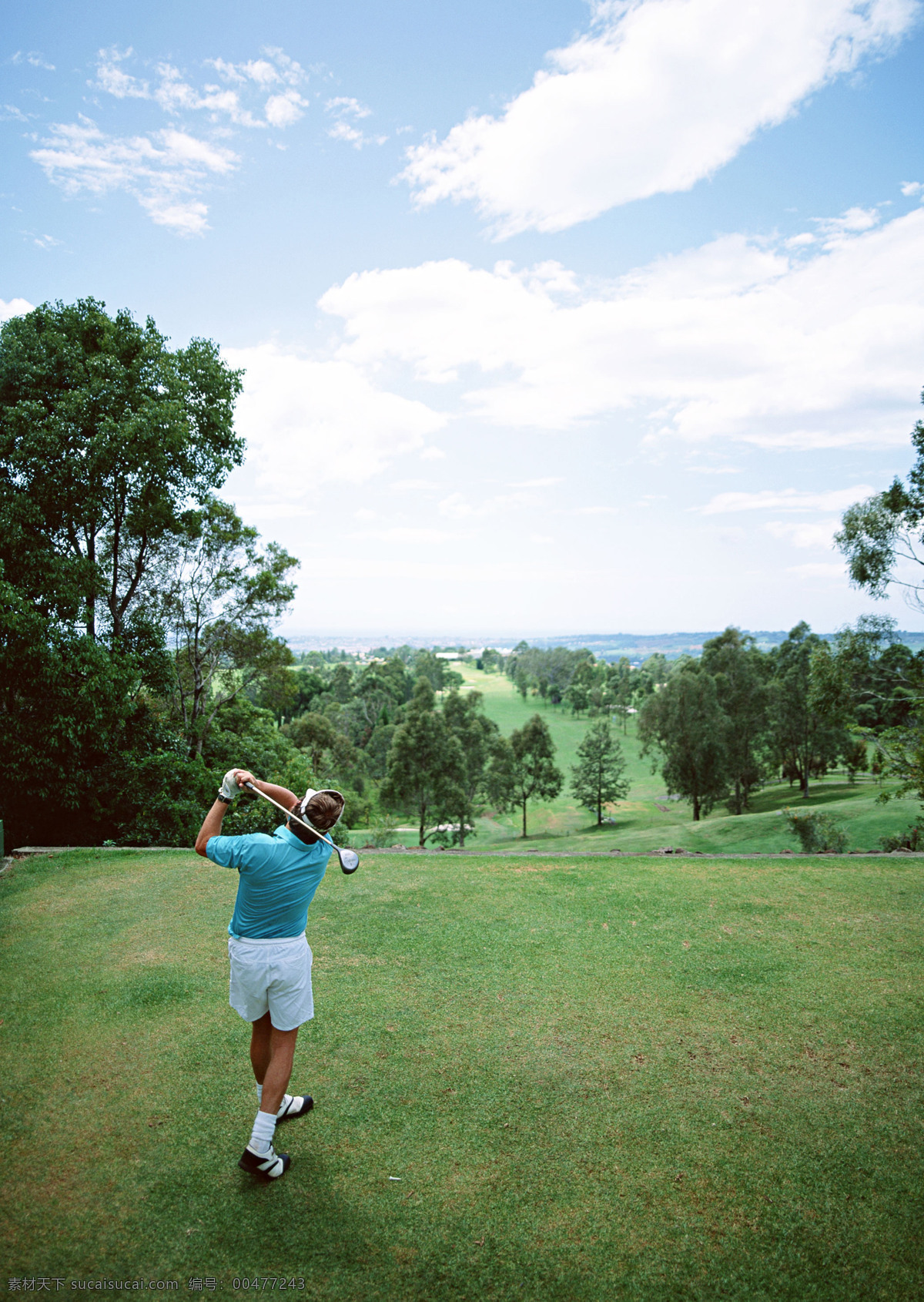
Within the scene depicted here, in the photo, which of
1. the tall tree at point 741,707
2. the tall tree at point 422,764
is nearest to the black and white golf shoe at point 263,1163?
the tall tree at point 422,764

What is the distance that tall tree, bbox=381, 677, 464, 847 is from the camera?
93.8 feet

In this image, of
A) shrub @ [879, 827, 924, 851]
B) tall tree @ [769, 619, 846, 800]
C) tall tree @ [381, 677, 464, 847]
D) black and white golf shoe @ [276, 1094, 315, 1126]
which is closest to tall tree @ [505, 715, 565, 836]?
tall tree @ [381, 677, 464, 847]

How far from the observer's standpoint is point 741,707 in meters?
33.4

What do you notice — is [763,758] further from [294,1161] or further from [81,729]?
[294,1161]

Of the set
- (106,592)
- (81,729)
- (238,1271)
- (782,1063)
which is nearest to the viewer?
(238,1271)

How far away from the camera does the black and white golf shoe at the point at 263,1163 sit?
3512mm

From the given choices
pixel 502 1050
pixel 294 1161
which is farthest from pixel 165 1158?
pixel 502 1050

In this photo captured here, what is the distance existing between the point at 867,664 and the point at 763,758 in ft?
59.4

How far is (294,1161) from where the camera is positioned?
3.71 m

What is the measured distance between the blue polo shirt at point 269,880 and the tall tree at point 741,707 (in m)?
30.6

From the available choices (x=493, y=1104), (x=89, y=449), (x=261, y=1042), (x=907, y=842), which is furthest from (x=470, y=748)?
(x=261, y=1042)

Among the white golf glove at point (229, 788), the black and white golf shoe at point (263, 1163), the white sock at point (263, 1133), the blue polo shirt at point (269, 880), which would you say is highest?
the white golf glove at point (229, 788)

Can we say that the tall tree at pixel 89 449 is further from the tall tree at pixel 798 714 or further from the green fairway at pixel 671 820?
the tall tree at pixel 798 714

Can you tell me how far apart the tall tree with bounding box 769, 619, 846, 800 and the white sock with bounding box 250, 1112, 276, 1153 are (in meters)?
32.6
